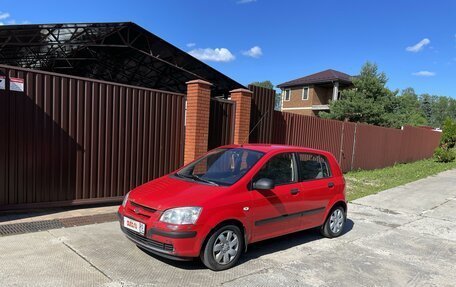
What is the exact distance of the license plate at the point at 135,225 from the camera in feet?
14.8

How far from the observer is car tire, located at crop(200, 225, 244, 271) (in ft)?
14.6

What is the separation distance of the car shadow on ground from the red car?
27cm

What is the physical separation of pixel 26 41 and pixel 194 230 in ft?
45.5

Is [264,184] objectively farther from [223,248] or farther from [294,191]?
[223,248]

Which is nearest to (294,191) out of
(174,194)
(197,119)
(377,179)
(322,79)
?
(174,194)

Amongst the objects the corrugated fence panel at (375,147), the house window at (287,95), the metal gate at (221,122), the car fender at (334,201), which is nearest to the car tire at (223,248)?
the car fender at (334,201)

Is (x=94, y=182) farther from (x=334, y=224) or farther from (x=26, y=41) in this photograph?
(x=26, y=41)

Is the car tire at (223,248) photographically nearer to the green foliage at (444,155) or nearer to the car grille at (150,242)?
the car grille at (150,242)

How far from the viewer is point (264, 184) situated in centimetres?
484

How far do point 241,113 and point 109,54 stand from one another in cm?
955

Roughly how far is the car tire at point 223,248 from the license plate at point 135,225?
77 cm

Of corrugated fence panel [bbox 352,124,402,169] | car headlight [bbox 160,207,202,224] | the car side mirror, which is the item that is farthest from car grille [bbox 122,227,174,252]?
corrugated fence panel [bbox 352,124,402,169]

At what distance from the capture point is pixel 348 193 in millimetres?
11266

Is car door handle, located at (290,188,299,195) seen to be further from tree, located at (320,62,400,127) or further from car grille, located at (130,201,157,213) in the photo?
tree, located at (320,62,400,127)
